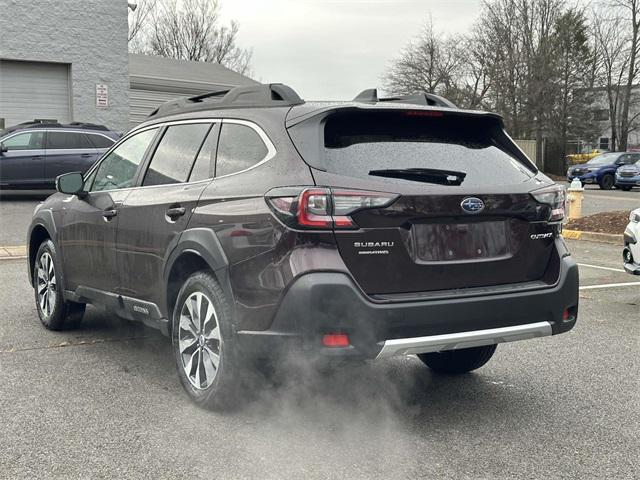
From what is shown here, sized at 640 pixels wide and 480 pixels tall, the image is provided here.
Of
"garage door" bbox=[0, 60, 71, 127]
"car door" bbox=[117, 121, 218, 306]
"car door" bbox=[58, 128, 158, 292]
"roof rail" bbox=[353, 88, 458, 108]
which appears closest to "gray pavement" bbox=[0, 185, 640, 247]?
"garage door" bbox=[0, 60, 71, 127]

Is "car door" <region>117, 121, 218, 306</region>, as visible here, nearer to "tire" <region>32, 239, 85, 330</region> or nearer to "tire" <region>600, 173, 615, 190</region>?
"tire" <region>32, 239, 85, 330</region>

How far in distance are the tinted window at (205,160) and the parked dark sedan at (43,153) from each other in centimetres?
1262

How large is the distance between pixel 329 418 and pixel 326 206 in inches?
49.7

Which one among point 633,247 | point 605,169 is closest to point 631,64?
point 605,169

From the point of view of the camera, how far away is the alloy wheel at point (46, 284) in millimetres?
5996

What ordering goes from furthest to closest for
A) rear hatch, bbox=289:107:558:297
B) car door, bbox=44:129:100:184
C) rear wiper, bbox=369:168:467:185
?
car door, bbox=44:129:100:184, rear wiper, bbox=369:168:467:185, rear hatch, bbox=289:107:558:297

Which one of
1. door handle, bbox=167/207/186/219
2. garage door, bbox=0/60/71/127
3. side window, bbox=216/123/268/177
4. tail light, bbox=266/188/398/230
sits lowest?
door handle, bbox=167/207/186/219

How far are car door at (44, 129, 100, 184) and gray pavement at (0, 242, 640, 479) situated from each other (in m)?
11.5

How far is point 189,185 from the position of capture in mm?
4402

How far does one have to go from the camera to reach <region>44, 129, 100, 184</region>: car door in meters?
16.5

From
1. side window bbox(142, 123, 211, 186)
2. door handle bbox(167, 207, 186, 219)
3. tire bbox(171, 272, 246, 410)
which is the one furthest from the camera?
side window bbox(142, 123, 211, 186)

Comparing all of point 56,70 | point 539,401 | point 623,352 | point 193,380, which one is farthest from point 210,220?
point 56,70

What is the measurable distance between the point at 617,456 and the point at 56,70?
20.9 m

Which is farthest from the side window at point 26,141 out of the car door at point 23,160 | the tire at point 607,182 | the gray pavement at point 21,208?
the tire at point 607,182
